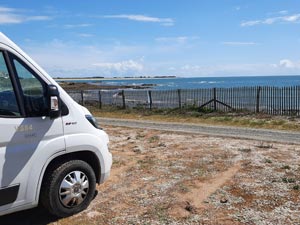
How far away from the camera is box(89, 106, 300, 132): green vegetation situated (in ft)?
51.2

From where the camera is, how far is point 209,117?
61.4 feet

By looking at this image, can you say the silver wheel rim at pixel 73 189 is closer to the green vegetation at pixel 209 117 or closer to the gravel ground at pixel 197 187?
the gravel ground at pixel 197 187

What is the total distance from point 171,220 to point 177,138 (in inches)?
274

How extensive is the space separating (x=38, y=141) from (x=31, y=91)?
1.93 ft

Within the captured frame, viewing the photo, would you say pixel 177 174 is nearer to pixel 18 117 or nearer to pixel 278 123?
pixel 18 117

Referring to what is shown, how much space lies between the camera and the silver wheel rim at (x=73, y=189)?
464 cm

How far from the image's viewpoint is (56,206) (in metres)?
4.59

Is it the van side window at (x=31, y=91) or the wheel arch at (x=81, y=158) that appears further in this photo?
the wheel arch at (x=81, y=158)

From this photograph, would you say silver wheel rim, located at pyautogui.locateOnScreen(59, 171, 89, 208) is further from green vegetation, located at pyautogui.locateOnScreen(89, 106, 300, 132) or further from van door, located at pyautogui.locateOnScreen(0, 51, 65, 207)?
green vegetation, located at pyautogui.locateOnScreen(89, 106, 300, 132)

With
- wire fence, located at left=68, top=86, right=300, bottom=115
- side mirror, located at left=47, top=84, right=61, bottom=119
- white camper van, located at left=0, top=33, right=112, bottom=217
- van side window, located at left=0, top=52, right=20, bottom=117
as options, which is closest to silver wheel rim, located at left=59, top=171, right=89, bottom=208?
white camper van, located at left=0, top=33, right=112, bottom=217

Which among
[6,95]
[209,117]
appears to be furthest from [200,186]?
[209,117]

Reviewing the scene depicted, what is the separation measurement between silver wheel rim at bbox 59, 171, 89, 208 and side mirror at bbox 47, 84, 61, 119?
2.81ft

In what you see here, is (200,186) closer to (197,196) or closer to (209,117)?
(197,196)

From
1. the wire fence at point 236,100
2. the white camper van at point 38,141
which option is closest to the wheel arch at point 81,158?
the white camper van at point 38,141
